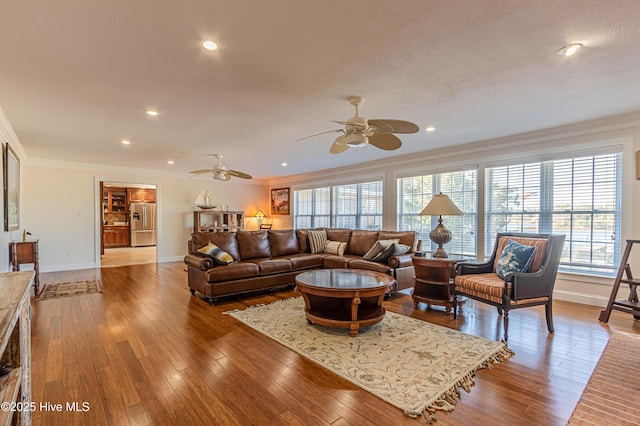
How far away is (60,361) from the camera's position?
99.8 inches

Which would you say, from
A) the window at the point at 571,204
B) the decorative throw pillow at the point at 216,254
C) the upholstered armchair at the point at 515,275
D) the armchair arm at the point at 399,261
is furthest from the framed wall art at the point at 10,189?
the window at the point at 571,204

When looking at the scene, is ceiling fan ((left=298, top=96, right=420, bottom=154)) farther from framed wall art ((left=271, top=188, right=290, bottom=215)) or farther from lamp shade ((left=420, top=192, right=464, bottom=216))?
framed wall art ((left=271, top=188, right=290, bottom=215))

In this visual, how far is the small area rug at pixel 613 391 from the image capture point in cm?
186

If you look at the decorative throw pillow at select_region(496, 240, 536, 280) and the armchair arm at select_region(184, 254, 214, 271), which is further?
the armchair arm at select_region(184, 254, 214, 271)

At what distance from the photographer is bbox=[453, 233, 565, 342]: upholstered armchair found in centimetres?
299

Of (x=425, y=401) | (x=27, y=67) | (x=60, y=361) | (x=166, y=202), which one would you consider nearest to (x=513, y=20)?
(x=425, y=401)

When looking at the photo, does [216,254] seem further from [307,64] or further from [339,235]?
[307,64]

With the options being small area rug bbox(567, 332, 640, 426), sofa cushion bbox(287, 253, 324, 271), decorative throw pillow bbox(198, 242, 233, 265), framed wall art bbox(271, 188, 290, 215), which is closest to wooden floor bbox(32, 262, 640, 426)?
small area rug bbox(567, 332, 640, 426)

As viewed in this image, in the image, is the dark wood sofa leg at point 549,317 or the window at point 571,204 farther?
the window at point 571,204

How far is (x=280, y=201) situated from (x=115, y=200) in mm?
6996

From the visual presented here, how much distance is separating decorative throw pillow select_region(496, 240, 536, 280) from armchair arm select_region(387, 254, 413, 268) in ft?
4.23

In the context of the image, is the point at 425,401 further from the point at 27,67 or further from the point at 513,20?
the point at 27,67

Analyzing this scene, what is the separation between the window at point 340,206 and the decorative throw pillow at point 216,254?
11.8ft

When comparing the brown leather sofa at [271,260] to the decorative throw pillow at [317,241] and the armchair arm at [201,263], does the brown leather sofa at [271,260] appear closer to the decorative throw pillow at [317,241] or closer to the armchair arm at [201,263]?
the armchair arm at [201,263]
